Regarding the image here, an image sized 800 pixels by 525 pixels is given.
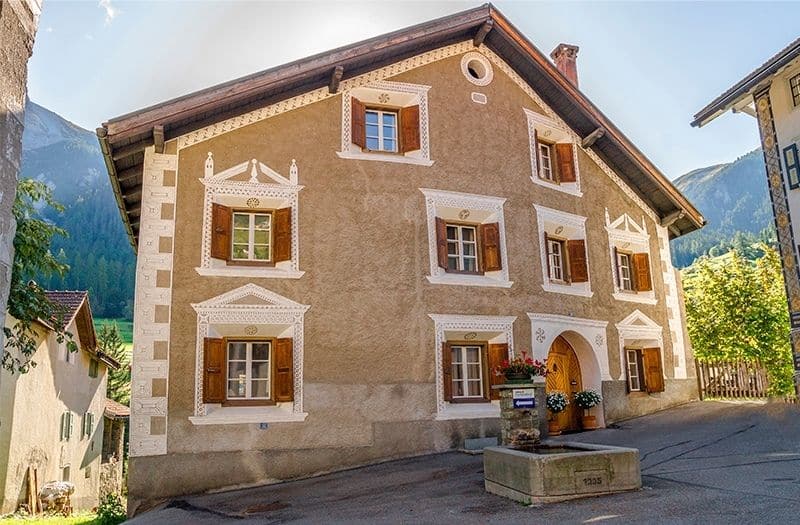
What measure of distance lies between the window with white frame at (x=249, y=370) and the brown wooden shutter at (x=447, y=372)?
3285 mm

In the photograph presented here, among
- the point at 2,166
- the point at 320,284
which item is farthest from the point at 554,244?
the point at 2,166

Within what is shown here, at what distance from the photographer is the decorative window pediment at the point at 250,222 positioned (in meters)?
11.2

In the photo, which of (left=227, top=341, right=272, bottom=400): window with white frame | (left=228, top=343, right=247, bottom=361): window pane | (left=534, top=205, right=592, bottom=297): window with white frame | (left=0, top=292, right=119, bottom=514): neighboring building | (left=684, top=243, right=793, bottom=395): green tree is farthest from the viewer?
(left=684, top=243, right=793, bottom=395): green tree

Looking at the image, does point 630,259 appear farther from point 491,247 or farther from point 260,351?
point 260,351

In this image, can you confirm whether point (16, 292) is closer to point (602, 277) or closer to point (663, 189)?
point (602, 277)

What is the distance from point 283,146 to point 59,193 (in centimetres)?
11521

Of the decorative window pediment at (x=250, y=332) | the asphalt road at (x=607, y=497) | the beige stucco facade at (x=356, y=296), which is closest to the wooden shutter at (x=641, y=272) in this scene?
the beige stucco facade at (x=356, y=296)

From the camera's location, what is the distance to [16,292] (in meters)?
9.05

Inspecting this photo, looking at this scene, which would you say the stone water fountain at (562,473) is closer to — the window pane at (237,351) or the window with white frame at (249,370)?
the window with white frame at (249,370)

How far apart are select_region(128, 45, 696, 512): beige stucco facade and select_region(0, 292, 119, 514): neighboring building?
332 centimetres

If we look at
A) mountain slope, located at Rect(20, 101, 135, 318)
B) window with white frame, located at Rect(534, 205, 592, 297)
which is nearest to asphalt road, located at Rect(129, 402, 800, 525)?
window with white frame, located at Rect(534, 205, 592, 297)

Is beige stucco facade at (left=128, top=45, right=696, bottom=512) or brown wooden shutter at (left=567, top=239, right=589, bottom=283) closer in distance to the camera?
beige stucco facade at (left=128, top=45, right=696, bottom=512)

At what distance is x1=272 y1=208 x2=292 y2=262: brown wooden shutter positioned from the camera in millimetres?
11547

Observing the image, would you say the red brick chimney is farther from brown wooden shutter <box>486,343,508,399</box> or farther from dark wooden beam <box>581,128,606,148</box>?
brown wooden shutter <box>486,343,508,399</box>
